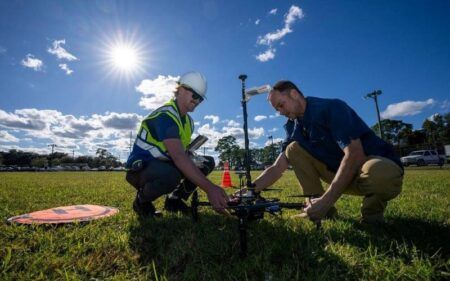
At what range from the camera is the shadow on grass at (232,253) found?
5.58 ft

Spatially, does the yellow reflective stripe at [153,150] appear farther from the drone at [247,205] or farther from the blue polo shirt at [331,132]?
the blue polo shirt at [331,132]

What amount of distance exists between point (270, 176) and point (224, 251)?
1644mm

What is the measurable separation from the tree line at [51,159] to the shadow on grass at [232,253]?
127m

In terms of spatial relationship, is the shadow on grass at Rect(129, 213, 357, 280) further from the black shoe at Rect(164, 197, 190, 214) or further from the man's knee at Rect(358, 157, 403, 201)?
the black shoe at Rect(164, 197, 190, 214)

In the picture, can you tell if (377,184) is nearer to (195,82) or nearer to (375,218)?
(375,218)

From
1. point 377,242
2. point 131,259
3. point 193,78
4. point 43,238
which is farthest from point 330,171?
point 43,238

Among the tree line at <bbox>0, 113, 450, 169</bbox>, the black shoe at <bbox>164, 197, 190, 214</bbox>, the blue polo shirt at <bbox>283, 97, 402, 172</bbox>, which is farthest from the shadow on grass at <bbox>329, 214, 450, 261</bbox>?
the tree line at <bbox>0, 113, 450, 169</bbox>

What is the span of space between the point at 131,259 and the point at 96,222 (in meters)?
1.34

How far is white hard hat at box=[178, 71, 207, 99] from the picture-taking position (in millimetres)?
3566

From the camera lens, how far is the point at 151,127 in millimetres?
3326

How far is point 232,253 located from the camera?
6.67 feet

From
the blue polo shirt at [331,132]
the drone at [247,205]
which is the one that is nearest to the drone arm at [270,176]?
the drone at [247,205]

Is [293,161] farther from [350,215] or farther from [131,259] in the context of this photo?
[131,259]

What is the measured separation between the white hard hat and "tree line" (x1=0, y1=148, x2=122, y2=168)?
126m
